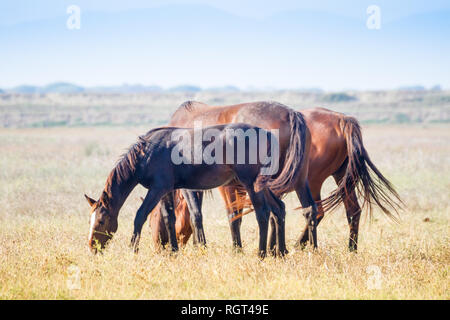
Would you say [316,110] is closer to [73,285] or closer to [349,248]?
[349,248]

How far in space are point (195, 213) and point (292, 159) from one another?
1413 mm

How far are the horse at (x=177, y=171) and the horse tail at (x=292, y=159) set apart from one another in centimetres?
19

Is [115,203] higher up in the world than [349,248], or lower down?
higher up

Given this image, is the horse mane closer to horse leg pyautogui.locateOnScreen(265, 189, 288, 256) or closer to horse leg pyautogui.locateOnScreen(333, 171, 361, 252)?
horse leg pyautogui.locateOnScreen(265, 189, 288, 256)

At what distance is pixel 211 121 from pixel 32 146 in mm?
15960

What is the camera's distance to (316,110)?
A: 746 centimetres

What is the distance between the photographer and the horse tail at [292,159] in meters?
6.06

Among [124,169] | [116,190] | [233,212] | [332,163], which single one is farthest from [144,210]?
[332,163]

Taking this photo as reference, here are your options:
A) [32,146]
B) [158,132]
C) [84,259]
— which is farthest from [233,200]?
[32,146]

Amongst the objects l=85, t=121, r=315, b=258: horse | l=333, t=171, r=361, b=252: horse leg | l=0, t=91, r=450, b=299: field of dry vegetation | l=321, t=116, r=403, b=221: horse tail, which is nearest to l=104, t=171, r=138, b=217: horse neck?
l=85, t=121, r=315, b=258: horse

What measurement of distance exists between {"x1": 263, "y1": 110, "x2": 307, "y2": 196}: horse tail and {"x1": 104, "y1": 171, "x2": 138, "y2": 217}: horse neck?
1.61 metres

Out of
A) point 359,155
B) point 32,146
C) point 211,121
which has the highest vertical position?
point 211,121

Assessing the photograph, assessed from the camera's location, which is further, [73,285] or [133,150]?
[133,150]

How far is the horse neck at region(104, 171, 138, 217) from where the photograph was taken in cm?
553
